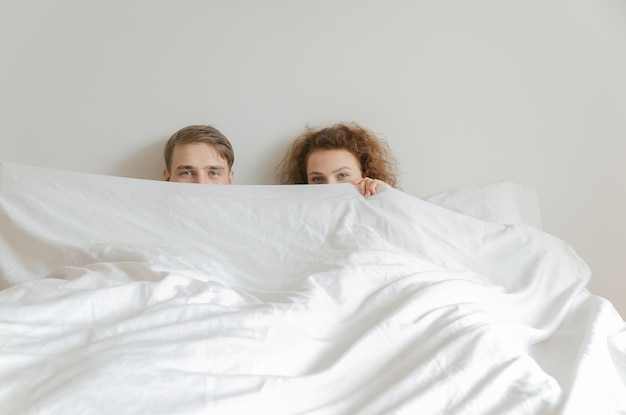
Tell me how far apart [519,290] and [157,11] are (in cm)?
142

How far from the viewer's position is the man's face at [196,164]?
71.6 inches

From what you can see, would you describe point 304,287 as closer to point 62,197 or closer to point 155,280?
point 155,280

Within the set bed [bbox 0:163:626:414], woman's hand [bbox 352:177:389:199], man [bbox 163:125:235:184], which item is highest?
man [bbox 163:125:235:184]

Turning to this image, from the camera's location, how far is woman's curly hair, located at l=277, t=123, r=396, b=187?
190 cm

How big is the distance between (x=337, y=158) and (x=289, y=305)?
0.87 meters

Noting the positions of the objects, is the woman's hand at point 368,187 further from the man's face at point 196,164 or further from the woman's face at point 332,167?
the man's face at point 196,164

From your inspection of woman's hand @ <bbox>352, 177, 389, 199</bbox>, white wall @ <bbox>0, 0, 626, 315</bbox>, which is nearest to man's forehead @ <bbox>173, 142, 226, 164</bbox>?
white wall @ <bbox>0, 0, 626, 315</bbox>

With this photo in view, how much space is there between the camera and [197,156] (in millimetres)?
1816

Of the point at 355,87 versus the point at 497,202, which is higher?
the point at 355,87

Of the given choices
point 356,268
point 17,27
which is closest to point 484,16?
point 356,268

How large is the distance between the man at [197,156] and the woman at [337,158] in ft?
0.75

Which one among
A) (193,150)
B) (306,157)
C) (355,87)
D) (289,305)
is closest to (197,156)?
(193,150)

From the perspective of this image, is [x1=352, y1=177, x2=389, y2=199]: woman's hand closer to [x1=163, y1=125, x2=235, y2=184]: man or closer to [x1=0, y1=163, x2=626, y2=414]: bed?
[x1=0, y1=163, x2=626, y2=414]: bed

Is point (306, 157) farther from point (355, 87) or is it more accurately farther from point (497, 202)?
point (497, 202)
